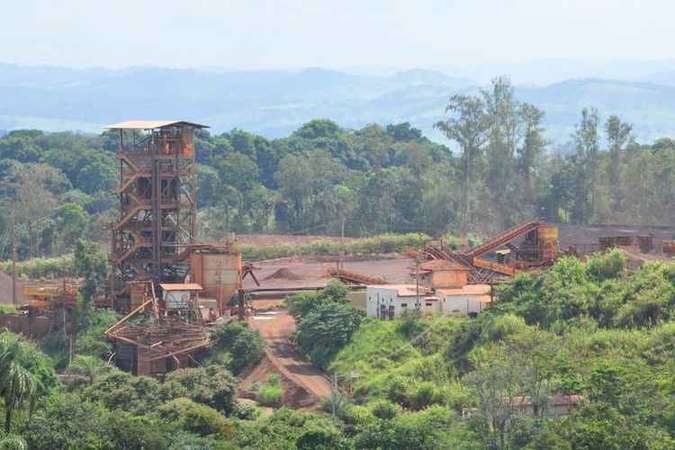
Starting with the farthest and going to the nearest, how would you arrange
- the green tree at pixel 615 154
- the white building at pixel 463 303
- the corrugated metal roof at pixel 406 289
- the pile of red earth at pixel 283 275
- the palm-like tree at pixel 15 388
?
the green tree at pixel 615 154 → the pile of red earth at pixel 283 275 → the corrugated metal roof at pixel 406 289 → the white building at pixel 463 303 → the palm-like tree at pixel 15 388

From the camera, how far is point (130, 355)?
59031mm

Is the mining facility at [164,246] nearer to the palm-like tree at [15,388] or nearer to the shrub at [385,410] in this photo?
the shrub at [385,410]

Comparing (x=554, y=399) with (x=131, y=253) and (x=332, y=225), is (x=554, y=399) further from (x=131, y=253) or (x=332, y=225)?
(x=332, y=225)

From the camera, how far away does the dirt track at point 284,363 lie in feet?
178

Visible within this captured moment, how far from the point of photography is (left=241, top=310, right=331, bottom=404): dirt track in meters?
54.3

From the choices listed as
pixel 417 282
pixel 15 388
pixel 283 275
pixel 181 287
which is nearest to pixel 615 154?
pixel 283 275

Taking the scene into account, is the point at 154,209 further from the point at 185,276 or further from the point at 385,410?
the point at 385,410

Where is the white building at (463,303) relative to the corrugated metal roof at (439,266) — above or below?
below

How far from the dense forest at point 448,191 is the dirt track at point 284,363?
97.7 feet

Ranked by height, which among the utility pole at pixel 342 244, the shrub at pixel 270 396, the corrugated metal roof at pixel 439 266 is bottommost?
the shrub at pixel 270 396

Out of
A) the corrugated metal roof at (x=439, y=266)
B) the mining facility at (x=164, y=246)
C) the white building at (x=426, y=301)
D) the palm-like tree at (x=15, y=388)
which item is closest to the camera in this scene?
the palm-like tree at (x=15, y=388)

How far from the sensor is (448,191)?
93.0 m

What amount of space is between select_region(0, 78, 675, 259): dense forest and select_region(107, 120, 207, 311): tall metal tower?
2600 centimetres

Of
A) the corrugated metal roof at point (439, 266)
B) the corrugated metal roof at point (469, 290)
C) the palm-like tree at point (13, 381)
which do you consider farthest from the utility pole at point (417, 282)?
the palm-like tree at point (13, 381)
